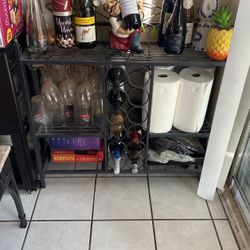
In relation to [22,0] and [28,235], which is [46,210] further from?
[22,0]

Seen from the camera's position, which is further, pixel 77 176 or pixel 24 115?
pixel 77 176

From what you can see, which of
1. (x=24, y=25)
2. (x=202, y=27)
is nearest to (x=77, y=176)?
(x=24, y=25)

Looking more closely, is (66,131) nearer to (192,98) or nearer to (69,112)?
(69,112)

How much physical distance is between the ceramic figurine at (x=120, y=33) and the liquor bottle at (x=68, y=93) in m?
0.26

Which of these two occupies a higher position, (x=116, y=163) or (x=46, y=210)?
(x=116, y=163)

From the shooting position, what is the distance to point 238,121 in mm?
1159

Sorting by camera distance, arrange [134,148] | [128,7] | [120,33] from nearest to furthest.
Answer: [128,7] < [120,33] < [134,148]

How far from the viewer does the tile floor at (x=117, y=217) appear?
1150 millimetres

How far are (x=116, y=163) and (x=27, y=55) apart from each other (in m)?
0.64

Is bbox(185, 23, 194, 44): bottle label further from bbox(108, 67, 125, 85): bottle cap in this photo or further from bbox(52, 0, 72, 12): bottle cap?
bbox(52, 0, 72, 12): bottle cap

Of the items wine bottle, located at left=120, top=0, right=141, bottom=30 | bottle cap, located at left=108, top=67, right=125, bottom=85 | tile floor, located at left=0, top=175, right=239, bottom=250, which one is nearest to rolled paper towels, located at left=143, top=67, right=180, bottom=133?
bottle cap, located at left=108, top=67, right=125, bottom=85

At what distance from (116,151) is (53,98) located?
0.39 metres

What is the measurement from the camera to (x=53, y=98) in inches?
50.3

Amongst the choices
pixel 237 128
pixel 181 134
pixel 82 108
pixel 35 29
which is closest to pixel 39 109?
pixel 82 108
